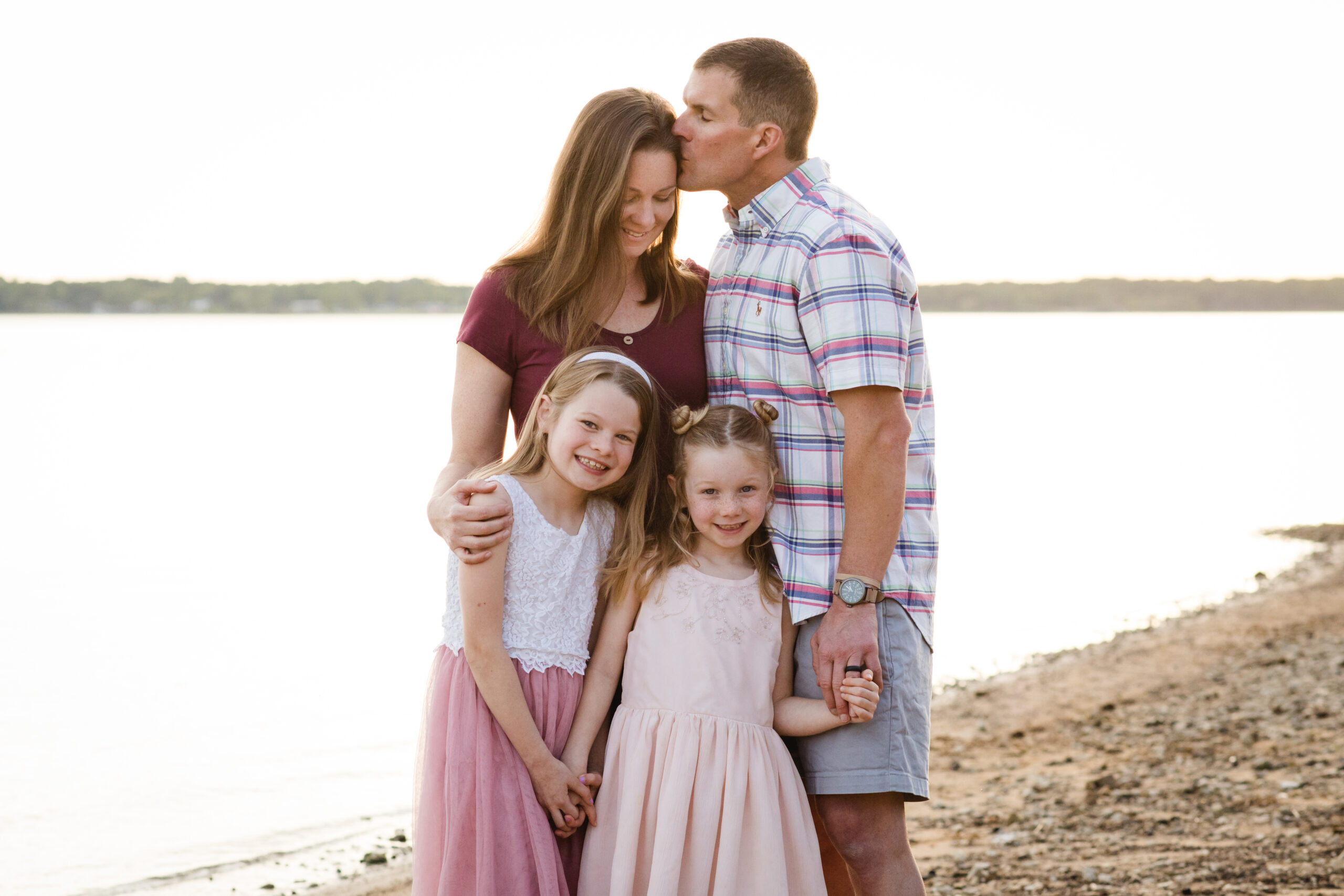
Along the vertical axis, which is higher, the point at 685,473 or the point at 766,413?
the point at 766,413

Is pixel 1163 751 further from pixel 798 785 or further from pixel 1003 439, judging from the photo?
pixel 1003 439

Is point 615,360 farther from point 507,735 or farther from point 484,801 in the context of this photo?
point 484,801

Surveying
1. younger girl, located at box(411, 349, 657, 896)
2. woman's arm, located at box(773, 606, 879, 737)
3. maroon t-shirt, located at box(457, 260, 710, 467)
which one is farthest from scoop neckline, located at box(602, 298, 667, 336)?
woman's arm, located at box(773, 606, 879, 737)

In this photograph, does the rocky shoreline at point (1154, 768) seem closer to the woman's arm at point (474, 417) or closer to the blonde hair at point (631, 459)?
the blonde hair at point (631, 459)

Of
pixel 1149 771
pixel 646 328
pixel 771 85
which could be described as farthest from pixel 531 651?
pixel 1149 771

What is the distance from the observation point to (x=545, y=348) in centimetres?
267

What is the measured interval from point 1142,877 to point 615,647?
2248 mm

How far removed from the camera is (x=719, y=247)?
2801 mm

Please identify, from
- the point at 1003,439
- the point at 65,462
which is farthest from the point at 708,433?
the point at 1003,439

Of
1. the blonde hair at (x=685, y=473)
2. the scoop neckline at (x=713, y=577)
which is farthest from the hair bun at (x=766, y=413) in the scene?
the scoop neckline at (x=713, y=577)

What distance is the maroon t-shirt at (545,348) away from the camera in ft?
8.80

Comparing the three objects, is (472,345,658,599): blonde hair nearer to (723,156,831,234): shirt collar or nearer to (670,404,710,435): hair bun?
(670,404,710,435): hair bun

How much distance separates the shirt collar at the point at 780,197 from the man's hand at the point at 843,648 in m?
0.83

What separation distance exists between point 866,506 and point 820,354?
32 centimetres
